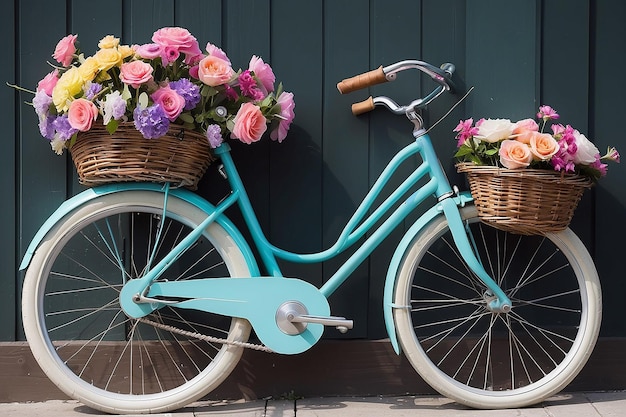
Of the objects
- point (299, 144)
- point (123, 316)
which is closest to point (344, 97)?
point (299, 144)

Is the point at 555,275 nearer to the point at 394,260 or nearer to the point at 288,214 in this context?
the point at 394,260

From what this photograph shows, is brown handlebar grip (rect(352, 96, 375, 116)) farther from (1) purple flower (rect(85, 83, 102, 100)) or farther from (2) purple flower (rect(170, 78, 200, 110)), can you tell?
(1) purple flower (rect(85, 83, 102, 100))

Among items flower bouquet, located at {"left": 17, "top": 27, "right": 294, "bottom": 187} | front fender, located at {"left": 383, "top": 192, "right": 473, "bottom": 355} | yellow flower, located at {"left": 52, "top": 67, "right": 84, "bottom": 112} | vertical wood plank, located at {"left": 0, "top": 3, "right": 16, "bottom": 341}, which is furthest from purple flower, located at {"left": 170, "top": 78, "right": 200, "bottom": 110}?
front fender, located at {"left": 383, "top": 192, "right": 473, "bottom": 355}

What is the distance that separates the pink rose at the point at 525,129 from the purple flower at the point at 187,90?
1.18 meters

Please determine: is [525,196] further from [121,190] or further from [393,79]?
[121,190]

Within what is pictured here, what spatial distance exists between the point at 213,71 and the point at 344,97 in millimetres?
659

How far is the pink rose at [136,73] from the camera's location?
9.34ft

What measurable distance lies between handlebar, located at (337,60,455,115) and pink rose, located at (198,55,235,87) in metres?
0.44

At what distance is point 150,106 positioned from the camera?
9.43 ft

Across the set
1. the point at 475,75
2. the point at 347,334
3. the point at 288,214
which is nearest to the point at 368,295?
the point at 347,334

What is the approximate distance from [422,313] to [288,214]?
0.70 metres

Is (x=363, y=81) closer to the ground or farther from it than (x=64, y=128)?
farther from it

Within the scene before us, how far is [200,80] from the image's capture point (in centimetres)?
299

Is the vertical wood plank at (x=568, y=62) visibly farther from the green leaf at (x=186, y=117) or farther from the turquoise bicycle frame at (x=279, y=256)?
the green leaf at (x=186, y=117)
